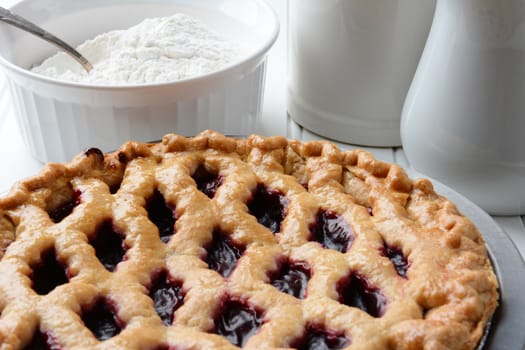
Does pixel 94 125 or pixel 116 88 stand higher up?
pixel 116 88

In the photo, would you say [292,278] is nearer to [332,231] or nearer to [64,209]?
[332,231]

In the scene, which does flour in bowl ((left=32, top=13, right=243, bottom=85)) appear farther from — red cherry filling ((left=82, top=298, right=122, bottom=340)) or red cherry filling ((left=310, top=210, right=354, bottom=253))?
red cherry filling ((left=82, top=298, right=122, bottom=340))

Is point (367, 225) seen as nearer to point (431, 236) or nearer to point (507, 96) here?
point (431, 236)

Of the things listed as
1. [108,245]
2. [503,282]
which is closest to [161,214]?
[108,245]

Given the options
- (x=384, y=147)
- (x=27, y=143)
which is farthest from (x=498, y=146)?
(x=27, y=143)

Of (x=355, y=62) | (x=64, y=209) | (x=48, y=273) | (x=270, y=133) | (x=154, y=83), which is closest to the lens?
(x=48, y=273)

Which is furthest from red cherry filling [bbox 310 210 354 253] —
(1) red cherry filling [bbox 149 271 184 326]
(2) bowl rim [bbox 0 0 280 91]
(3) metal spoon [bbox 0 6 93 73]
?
(3) metal spoon [bbox 0 6 93 73]
